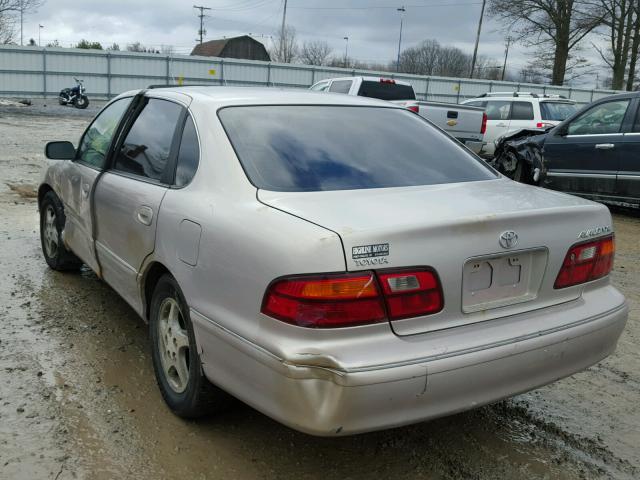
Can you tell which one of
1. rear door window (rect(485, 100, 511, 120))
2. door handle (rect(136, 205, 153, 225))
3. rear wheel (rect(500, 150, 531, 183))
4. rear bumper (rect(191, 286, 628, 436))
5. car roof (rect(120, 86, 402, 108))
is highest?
rear door window (rect(485, 100, 511, 120))

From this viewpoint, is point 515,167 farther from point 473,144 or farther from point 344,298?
point 344,298

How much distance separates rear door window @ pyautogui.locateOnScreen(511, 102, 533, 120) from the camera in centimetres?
1381

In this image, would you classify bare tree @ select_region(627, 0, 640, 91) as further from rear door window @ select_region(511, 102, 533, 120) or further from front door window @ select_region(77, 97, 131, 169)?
front door window @ select_region(77, 97, 131, 169)

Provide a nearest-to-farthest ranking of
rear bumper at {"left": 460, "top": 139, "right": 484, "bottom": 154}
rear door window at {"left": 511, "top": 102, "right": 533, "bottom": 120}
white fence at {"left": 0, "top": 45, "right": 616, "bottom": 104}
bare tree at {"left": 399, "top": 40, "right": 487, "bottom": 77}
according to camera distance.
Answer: rear bumper at {"left": 460, "top": 139, "right": 484, "bottom": 154} < rear door window at {"left": 511, "top": 102, "right": 533, "bottom": 120} < white fence at {"left": 0, "top": 45, "right": 616, "bottom": 104} < bare tree at {"left": 399, "top": 40, "right": 487, "bottom": 77}

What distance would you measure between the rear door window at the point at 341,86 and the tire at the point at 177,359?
10.7m

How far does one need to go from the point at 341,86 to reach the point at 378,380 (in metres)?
12.2

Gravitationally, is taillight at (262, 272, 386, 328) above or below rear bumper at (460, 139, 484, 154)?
below

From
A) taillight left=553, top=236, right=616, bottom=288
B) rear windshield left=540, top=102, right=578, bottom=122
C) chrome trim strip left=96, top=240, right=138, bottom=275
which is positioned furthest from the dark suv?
chrome trim strip left=96, top=240, right=138, bottom=275

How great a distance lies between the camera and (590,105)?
8844mm

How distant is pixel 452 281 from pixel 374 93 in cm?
1147

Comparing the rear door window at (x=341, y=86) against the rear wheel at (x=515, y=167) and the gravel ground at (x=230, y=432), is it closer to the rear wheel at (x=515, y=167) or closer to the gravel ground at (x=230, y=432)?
the rear wheel at (x=515, y=167)

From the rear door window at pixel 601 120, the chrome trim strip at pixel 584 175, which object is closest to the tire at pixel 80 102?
the chrome trim strip at pixel 584 175

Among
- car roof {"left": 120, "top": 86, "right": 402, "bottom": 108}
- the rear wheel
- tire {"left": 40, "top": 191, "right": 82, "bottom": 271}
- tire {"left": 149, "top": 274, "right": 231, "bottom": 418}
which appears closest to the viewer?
tire {"left": 149, "top": 274, "right": 231, "bottom": 418}

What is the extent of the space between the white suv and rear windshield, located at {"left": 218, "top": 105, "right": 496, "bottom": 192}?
35.3ft
